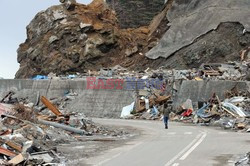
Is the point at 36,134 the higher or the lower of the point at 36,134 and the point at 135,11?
the lower

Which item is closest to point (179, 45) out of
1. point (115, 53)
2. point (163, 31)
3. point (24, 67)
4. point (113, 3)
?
point (163, 31)

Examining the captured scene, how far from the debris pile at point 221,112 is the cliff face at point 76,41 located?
29531 millimetres

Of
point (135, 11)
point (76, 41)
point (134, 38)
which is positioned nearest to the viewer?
point (76, 41)

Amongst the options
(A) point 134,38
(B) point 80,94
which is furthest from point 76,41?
→ (B) point 80,94

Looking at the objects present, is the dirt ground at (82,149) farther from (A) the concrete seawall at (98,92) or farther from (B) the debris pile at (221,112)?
(A) the concrete seawall at (98,92)

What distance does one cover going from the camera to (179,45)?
53375 mm

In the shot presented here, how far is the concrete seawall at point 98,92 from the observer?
34.7 m

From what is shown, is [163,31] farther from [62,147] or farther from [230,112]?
[62,147]

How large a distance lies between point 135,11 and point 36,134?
215 ft

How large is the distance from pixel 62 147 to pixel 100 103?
25.4 metres

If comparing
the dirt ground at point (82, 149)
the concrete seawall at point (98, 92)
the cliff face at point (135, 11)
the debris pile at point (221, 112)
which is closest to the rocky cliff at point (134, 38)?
the concrete seawall at point (98, 92)

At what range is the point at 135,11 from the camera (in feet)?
268

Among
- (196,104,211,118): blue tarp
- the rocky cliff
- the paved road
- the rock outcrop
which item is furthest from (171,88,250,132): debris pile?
the rock outcrop

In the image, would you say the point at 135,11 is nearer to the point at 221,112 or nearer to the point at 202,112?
the point at 202,112
